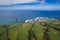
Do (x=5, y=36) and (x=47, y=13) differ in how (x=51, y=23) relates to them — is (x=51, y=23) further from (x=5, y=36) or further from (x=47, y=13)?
(x=5, y=36)

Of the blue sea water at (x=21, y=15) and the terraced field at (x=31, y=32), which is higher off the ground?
the blue sea water at (x=21, y=15)

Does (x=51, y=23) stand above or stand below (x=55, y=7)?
below

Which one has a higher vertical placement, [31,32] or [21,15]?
[21,15]

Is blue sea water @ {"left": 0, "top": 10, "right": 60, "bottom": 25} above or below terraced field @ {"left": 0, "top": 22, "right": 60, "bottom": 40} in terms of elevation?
above

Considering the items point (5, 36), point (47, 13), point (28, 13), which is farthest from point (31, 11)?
point (5, 36)

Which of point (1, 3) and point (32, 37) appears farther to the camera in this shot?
point (1, 3)
